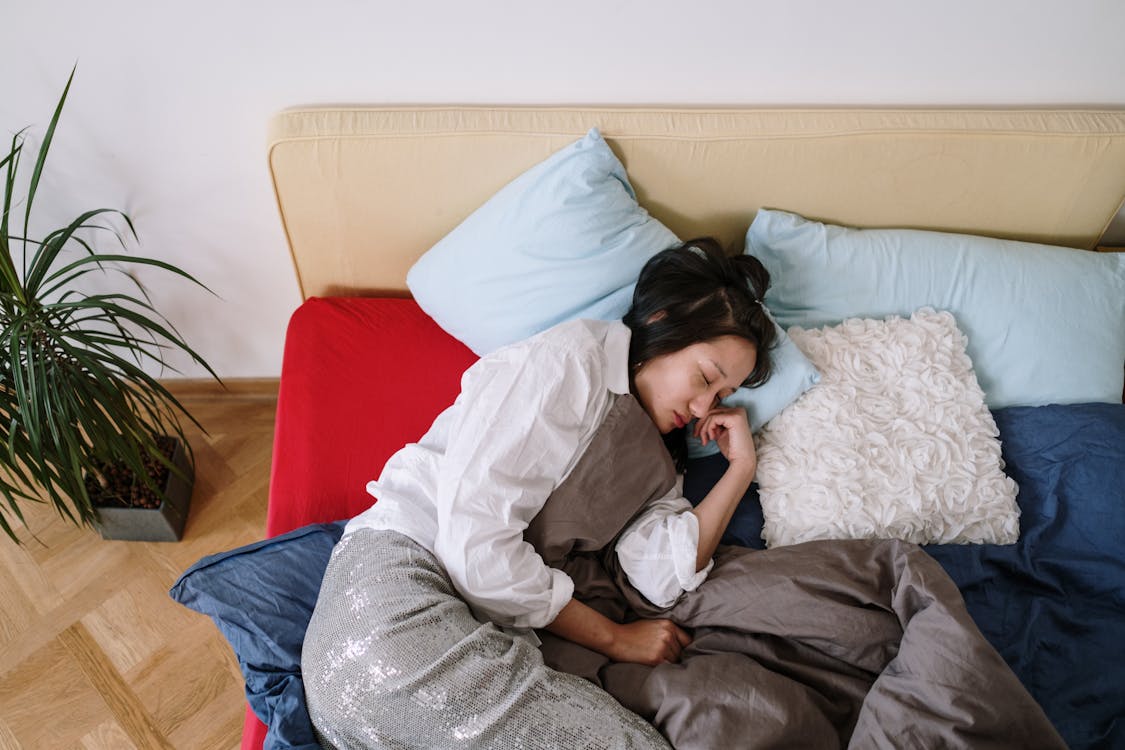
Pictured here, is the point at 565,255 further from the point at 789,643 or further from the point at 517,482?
the point at 789,643

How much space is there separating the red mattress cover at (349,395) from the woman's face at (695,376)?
0.43 meters

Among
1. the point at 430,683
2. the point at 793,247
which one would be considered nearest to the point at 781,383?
the point at 793,247

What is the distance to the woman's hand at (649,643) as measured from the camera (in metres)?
1.07

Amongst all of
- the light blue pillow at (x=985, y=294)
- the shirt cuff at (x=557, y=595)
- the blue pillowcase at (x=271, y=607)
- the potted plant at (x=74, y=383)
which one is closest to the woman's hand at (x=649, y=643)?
the shirt cuff at (x=557, y=595)

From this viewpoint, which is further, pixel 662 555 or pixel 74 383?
pixel 74 383

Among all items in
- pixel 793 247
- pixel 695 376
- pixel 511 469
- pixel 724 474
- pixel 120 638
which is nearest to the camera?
pixel 511 469

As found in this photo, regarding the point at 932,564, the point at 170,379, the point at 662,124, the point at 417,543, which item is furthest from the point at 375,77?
the point at 932,564

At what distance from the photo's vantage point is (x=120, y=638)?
4.77ft

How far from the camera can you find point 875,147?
1311 millimetres

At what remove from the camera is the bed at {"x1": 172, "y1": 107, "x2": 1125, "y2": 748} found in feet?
4.02

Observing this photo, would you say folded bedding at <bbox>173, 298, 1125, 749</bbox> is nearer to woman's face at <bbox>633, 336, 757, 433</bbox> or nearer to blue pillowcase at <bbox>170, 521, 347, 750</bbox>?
blue pillowcase at <bbox>170, 521, 347, 750</bbox>

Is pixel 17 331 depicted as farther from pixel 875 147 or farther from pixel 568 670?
pixel 875 147

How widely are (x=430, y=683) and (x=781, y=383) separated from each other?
0.76 meters

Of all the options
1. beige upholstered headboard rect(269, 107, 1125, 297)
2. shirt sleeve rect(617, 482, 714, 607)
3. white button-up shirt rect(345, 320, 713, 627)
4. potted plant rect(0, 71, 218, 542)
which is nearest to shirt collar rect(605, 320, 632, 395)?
white button-up shirt rect(345, 320, 713, 627)
